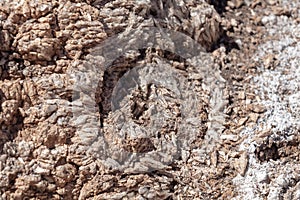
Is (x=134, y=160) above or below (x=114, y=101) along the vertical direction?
below

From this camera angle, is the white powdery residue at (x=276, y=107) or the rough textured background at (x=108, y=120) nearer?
the rough textured background at (x=108, y=120)

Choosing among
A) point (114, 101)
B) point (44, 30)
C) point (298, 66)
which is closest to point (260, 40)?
point (298, 66)

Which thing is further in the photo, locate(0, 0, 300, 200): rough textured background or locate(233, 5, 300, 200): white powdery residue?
locate(233, 5, 300, 200): white powdery residue

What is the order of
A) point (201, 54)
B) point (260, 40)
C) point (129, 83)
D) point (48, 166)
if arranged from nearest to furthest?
point (48, 166) < point (129, 83) < point (201, 54) < point (260, 40)

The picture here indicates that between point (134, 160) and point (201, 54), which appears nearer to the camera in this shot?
point (134, 160)

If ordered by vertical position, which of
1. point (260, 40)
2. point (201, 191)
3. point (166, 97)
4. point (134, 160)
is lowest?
point (201, 191)

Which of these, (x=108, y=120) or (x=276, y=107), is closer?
(x=108, y=120)

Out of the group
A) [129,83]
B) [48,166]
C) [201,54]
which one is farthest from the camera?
[201,54]

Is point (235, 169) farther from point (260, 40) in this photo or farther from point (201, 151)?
point (260, 40)
